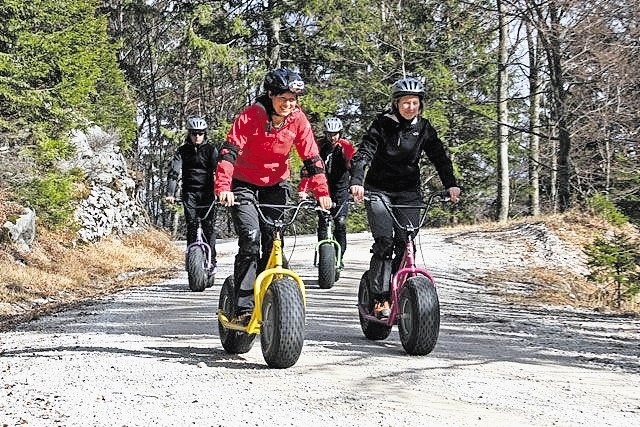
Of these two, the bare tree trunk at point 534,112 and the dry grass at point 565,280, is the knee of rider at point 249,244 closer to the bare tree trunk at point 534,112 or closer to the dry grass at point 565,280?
the dry grass at point 565,280

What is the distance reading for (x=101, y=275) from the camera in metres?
17.9

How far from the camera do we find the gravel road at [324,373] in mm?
5055

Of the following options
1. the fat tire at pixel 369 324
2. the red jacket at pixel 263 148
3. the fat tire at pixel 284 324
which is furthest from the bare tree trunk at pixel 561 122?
the fat tire at pixel 284 324

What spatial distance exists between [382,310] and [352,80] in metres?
31.4

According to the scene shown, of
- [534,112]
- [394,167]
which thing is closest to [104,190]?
[534,112]

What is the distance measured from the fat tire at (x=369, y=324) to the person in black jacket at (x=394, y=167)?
0.15 m

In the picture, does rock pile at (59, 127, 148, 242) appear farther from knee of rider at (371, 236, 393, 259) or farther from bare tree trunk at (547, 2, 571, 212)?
knee of rider at (371, 236, 393, 259)

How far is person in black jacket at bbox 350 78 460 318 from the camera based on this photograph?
7648 mm

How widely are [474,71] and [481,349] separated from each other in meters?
33.8

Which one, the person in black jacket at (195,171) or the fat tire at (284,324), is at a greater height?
the person in black jacket at (195,171)

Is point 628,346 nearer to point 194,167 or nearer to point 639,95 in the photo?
point 194,167

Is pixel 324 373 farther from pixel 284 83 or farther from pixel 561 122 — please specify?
pixel 561 122

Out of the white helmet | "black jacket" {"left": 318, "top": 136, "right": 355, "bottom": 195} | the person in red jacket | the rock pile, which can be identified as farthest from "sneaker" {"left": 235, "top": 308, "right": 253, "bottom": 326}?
the rock pile

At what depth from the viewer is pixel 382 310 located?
7762 mm
